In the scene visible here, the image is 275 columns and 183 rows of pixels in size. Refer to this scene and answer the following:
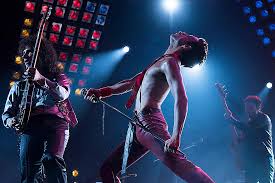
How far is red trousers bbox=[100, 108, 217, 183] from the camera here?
2.83 metres

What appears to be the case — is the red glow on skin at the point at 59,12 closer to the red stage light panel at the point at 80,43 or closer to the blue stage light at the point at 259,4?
the red stage light panel at the point at 80,43

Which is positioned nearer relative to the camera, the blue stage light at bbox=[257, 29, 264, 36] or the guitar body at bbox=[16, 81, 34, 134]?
the guitar body at bbox=[16, 81, 34, 134]

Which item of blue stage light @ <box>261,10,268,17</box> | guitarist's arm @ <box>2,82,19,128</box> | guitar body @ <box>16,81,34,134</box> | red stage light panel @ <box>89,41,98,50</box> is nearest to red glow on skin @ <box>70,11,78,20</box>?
red stage light panel @ <box>89,41,98,50</box>

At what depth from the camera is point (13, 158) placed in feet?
31.2

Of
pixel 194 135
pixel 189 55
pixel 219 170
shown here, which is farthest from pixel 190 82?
pixel 189 55

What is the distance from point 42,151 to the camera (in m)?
3.82

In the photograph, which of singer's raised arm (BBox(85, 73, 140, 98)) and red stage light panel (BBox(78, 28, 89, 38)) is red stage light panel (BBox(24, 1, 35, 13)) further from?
singer's raised arm (BBox(85, 73, 140, 98))

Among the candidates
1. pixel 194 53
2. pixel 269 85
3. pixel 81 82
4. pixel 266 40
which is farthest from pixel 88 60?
pixel 194 53

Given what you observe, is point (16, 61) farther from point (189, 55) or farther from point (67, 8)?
point (189, 55)

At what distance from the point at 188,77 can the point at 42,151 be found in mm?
7732

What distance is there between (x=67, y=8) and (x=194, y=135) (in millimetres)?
4951

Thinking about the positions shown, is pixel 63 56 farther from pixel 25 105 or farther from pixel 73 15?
pixel 25 105

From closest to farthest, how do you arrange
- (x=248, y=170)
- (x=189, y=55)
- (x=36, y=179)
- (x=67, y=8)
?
(x=189, y=55), (x=36, y=179), (x=248, y=170), (x=67, y=8)

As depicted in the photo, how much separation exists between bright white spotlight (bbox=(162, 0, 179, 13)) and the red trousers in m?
7.09
